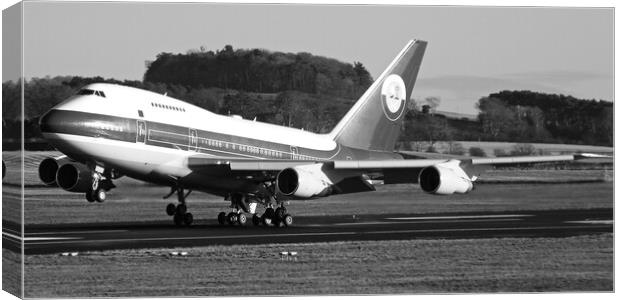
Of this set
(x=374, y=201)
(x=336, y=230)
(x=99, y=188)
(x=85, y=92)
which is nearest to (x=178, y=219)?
(x=99, y=188)

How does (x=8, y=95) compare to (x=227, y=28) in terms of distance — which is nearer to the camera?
(x=8, y=95)

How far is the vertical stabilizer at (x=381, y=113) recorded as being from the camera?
48.2 m

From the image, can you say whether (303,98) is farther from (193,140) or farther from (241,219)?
(241,219)

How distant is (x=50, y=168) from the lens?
138 ft

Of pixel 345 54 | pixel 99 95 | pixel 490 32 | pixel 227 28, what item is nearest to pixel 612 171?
pixel 490 32

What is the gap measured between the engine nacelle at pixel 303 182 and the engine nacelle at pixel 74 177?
5.93 metres

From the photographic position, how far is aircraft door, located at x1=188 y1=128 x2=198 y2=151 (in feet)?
145

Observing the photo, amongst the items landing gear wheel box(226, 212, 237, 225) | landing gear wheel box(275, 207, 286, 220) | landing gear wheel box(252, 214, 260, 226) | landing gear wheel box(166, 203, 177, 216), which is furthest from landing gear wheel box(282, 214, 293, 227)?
landing gear wheel box(166, 203, 177, 216)

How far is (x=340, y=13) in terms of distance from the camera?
35.3 meters

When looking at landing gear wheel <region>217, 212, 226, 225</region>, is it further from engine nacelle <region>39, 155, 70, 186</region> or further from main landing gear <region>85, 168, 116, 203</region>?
engine nacelle <region>39, 155, 70, 186</region>

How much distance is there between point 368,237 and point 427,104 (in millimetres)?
5769

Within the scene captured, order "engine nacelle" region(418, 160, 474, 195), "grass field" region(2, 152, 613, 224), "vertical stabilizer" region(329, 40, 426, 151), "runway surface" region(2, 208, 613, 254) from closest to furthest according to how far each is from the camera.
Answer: "runway surface" region(2, 208, 613, 254) < "engine nacelle" region(418, 160, 474, 195) < "grass field" region(2, 152, 613, 224) < "vertical stabilizer" region(329, 40, 426, 151)

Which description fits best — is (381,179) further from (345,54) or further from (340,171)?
(345,54)

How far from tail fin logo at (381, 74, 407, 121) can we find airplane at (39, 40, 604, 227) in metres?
0.05
